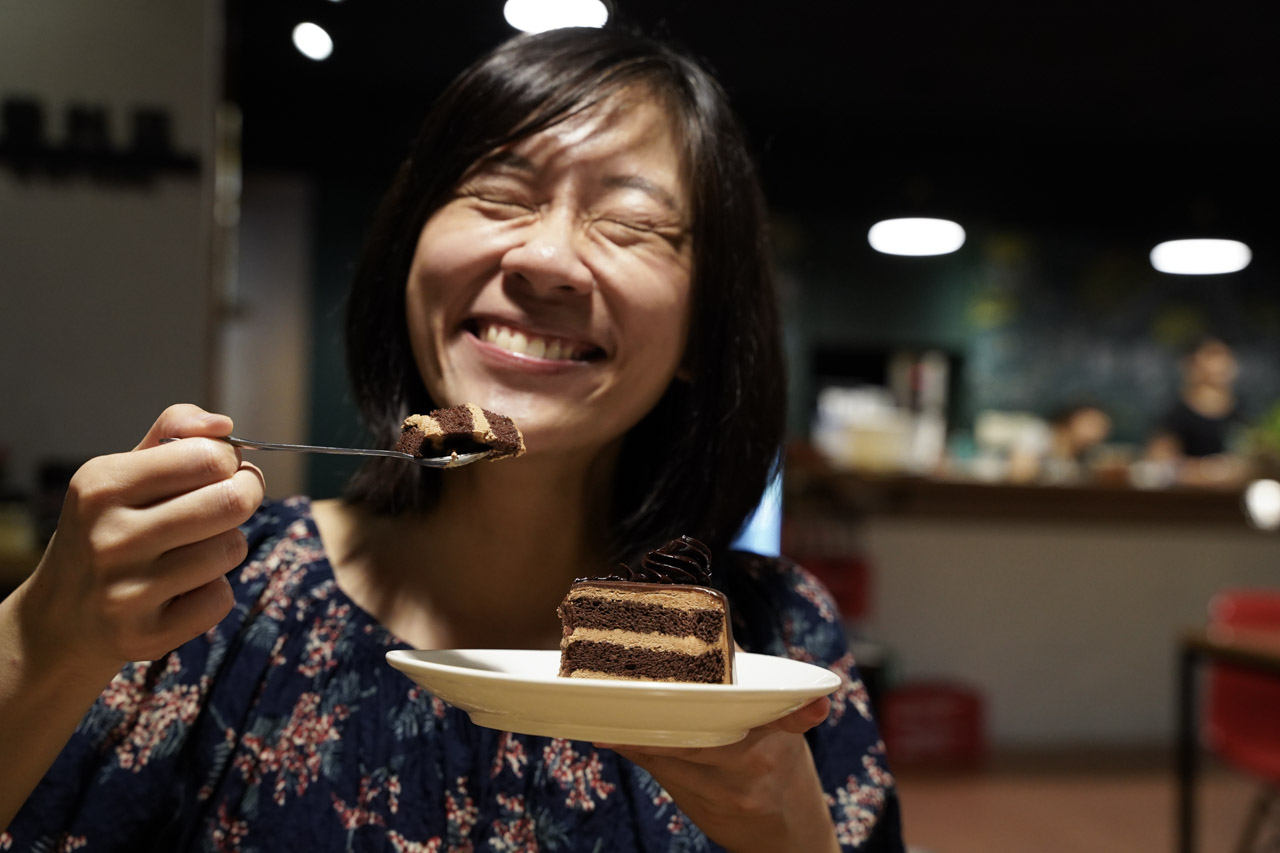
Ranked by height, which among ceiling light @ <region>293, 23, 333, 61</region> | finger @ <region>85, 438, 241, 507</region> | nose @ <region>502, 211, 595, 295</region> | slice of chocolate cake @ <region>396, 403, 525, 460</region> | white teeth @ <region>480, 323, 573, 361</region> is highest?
ceiling light @ <region>293, 23, 333, 61</region>

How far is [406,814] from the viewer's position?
138 cm

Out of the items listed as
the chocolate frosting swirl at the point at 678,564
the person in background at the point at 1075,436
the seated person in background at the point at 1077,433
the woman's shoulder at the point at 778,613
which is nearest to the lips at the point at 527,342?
the chocolate frosting swirl at the point at 678,564

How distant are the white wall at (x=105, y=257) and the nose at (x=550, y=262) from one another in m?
1.34

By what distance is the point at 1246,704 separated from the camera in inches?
161

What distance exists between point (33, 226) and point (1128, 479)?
678cm

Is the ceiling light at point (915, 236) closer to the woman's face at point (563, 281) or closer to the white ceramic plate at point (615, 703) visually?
the woman's face at point (563, 281)

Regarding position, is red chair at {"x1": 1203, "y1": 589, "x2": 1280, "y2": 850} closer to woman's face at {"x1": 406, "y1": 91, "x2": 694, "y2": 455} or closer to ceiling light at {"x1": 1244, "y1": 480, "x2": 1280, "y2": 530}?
ceiling light at {"x1": 1244, "y1": 480, "x2": 1280, "y2": 530}

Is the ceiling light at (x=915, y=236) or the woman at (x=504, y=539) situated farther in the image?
the ceiling light at (x=915, y=236)

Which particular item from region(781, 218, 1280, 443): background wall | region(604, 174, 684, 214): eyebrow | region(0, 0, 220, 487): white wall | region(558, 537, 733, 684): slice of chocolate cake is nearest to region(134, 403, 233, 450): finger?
region(558, 537, 733, 684): slice of chocolate cake

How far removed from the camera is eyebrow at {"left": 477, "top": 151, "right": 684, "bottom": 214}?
1406 mm

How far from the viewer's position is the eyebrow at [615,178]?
1406 mm

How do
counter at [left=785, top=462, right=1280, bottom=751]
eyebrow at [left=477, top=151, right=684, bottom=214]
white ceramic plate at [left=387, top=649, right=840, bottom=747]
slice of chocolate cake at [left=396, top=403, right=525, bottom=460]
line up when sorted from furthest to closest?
counter at [left=785, top=462, right=1280, bottom=751]
eyebrow at [left=477, top=151, right=684, bottom=214]
slice of chocolate cake at [left=396, top=403, right=525, bottom=460]
white ceramic plate at [left=387, top=649, right=840, bottom=747]

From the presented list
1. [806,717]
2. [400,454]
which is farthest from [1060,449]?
[400,454]

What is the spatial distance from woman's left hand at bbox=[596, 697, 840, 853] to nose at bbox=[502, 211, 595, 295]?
594 mm
